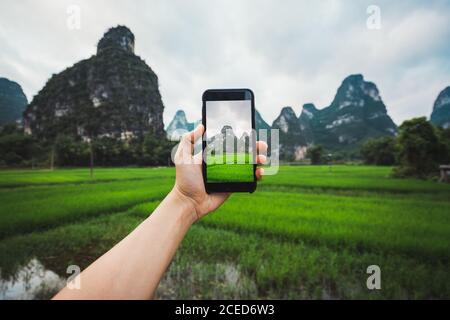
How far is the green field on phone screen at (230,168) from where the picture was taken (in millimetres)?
1348

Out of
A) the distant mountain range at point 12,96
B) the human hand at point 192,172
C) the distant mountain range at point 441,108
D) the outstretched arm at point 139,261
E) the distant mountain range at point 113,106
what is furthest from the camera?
the distant mountain range at point 441,108

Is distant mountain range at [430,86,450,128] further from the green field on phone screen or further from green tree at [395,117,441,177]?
the green field on phone screen

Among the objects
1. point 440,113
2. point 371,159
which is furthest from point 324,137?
point 371,159

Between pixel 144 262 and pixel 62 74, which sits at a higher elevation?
pixel 62 74

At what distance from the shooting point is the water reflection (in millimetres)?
2898

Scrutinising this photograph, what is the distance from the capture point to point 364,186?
12398 millimetres

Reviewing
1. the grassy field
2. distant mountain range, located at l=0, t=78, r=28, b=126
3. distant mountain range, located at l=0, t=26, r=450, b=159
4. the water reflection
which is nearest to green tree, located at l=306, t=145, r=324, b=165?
distant mountain range, located at l=0, t=26, r=450, b=159

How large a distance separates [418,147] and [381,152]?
24.8 m

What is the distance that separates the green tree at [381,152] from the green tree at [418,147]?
2095 cm

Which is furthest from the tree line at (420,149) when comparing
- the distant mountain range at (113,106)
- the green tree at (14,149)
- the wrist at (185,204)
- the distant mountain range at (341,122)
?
the distant mountain range at (341,122)

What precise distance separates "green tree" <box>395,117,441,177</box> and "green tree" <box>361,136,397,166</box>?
2095cm

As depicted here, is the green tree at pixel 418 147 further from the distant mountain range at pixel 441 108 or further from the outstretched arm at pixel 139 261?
the distant mountain range at pixel 441 108

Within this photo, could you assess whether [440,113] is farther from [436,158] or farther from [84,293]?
[84,293]
